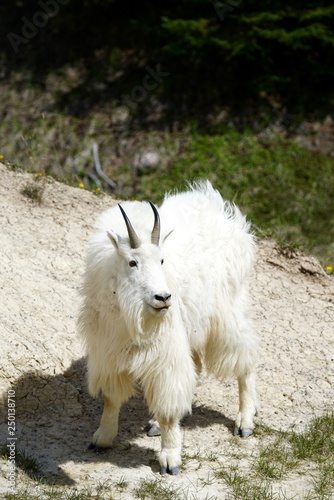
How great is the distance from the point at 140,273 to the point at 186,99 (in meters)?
10.8

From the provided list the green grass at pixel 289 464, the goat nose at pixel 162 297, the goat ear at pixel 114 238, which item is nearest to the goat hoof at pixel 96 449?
the green grass at pixel 289 464

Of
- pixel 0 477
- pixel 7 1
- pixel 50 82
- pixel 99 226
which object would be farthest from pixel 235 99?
pixel 0 477

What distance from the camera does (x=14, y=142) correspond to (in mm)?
15266

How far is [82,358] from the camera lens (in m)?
7.09

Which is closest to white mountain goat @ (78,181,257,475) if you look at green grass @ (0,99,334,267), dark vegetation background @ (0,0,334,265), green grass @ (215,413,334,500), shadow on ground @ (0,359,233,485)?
shadow on ground @ (0,359,233,485)

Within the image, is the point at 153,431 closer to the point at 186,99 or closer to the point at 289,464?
the point at 289,464

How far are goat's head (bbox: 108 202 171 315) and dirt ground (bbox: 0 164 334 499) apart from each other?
4.34ft

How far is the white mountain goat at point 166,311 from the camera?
5.42 m

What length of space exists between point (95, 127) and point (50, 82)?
177 cm

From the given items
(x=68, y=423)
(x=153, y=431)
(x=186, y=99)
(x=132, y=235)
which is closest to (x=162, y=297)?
(x=132, y=235)

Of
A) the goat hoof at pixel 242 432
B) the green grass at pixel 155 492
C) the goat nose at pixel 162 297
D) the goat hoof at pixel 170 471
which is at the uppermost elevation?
the goat nose at pixel 162 297

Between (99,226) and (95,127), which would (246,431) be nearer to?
(99,226)

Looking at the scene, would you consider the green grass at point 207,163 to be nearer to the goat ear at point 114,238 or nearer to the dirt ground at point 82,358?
the dirt ground at point 82,358

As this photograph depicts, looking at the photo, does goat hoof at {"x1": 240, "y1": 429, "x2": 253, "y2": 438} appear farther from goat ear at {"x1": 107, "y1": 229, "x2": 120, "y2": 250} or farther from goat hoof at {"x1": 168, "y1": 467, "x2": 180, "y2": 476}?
goat ear at {"x1": 107, "y1": 229, "x2": 120, "y2": 250}
